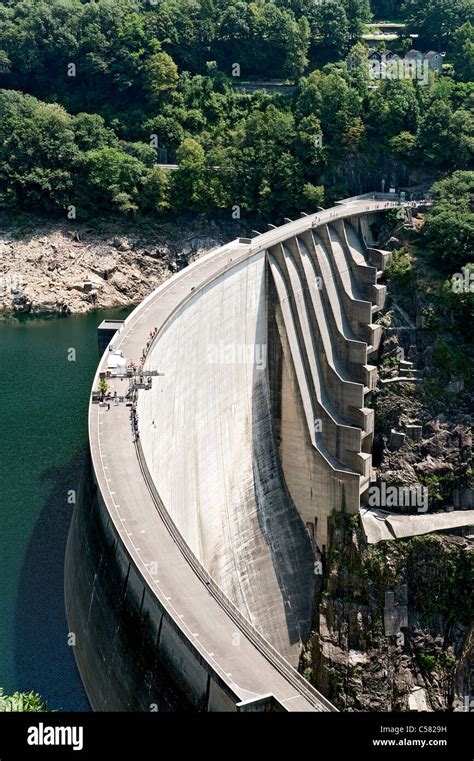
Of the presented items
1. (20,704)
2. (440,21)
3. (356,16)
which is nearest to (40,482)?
(20,704)

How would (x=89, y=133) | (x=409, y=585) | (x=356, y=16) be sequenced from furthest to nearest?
(x=356, y=16) < (x=89, y=133) < (x=409, y=585)

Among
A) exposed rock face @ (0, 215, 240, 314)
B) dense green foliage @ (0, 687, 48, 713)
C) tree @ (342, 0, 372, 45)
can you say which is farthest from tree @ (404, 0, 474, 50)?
dense green foliage @ (0, 687, 48, 713)

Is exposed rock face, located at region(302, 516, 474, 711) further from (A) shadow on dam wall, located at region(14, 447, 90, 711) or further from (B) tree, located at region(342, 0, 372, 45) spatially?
(B) tree, located at region(342, 0, 372, 45)

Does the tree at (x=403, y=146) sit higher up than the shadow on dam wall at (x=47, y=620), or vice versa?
the tree at (x=403, y=146)

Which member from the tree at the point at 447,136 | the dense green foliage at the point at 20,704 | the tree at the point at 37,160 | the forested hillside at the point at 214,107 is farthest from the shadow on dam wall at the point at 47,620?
the tree at the point at 447,136

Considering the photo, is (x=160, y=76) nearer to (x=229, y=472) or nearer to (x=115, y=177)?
(x=115, y=177)

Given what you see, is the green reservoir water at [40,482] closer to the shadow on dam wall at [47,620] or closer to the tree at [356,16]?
the shadow on dam wall at [47,620]
